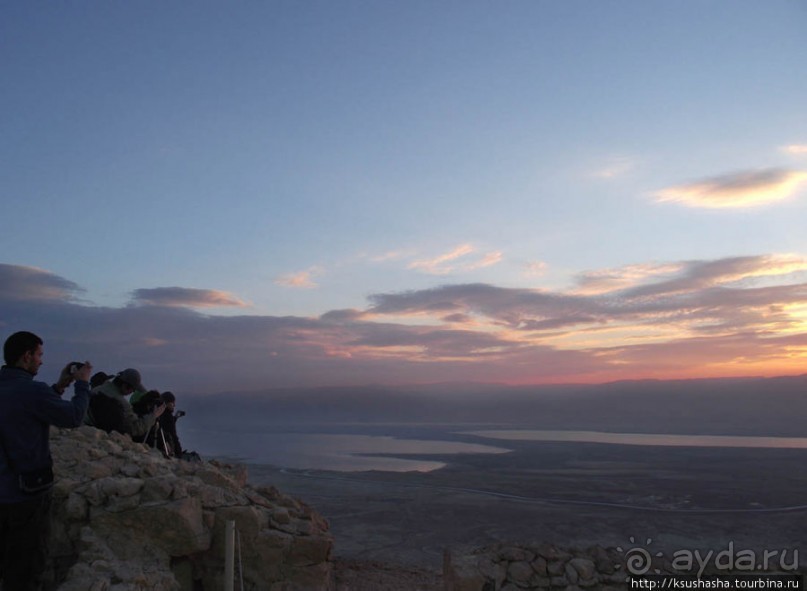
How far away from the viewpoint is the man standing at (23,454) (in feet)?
13.7

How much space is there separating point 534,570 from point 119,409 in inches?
218

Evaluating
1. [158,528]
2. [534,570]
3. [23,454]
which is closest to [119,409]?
[158,528]

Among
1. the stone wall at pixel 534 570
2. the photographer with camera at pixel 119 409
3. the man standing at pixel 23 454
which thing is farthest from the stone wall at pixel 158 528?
the stone wall at pixel 534 570

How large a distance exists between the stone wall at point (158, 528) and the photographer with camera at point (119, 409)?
0.28 m

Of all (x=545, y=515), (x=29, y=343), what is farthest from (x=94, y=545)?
(x=545, y=515)

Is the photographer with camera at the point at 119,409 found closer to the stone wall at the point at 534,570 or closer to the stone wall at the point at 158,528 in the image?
the stone wall at the point at 158,528

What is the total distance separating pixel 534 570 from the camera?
710 centimetres

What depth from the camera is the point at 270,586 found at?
6.78 metres

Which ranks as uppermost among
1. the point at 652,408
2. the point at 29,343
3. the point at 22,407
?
the point at 29,343

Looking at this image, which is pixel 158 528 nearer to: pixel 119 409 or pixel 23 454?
pixel 119 409

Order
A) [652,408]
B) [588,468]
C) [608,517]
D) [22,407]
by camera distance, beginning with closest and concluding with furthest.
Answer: [22,407] → [608,517] → [588,468] → [652,408]

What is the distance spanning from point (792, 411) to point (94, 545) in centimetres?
11229

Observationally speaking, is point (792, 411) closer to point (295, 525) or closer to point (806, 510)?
point (806, 510)

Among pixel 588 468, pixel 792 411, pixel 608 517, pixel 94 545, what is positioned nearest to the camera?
pixel 94 545
